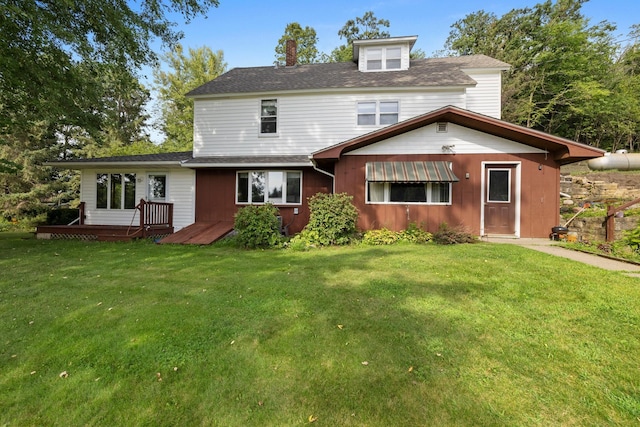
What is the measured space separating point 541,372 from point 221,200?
11349mm

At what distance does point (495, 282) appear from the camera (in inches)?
179

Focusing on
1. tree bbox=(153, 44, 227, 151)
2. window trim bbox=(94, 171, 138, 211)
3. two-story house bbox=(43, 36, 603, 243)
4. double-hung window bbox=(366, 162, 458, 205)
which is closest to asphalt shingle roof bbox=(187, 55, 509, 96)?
two-story house bbox=(43, 36, 603, 243)

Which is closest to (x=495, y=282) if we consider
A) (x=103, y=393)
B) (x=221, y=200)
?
(x=103, y=393)

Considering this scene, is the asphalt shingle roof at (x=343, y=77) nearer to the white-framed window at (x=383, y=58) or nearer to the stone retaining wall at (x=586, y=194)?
the white-framed window at (x=383, y=58)

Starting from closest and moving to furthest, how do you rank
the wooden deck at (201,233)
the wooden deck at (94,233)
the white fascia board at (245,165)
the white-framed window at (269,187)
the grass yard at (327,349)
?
the grass yard at (327,349) → the wooden deck at (201,233) → the wooden deck at (94,233) → the white fascia board at (245,165) → the white-framed window at (269,187)

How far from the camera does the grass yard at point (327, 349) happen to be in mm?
2059

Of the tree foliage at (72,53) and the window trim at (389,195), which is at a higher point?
the tree foliage at (72,53)

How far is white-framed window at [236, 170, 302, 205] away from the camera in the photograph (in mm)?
11508

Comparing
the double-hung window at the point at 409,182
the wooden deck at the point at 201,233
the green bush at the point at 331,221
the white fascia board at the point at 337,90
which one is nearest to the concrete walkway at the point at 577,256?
the double-hung window at the point at 409,182

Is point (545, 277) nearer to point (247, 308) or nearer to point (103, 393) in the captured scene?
point (247, 308)

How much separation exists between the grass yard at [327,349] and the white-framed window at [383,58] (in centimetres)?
1085

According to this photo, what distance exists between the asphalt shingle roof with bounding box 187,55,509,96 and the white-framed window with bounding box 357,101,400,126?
0.68m

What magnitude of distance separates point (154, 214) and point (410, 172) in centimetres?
Answer: 959

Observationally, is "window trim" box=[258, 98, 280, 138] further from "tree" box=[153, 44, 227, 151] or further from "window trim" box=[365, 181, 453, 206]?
"tree" box=[153, 44, 227, 151]
